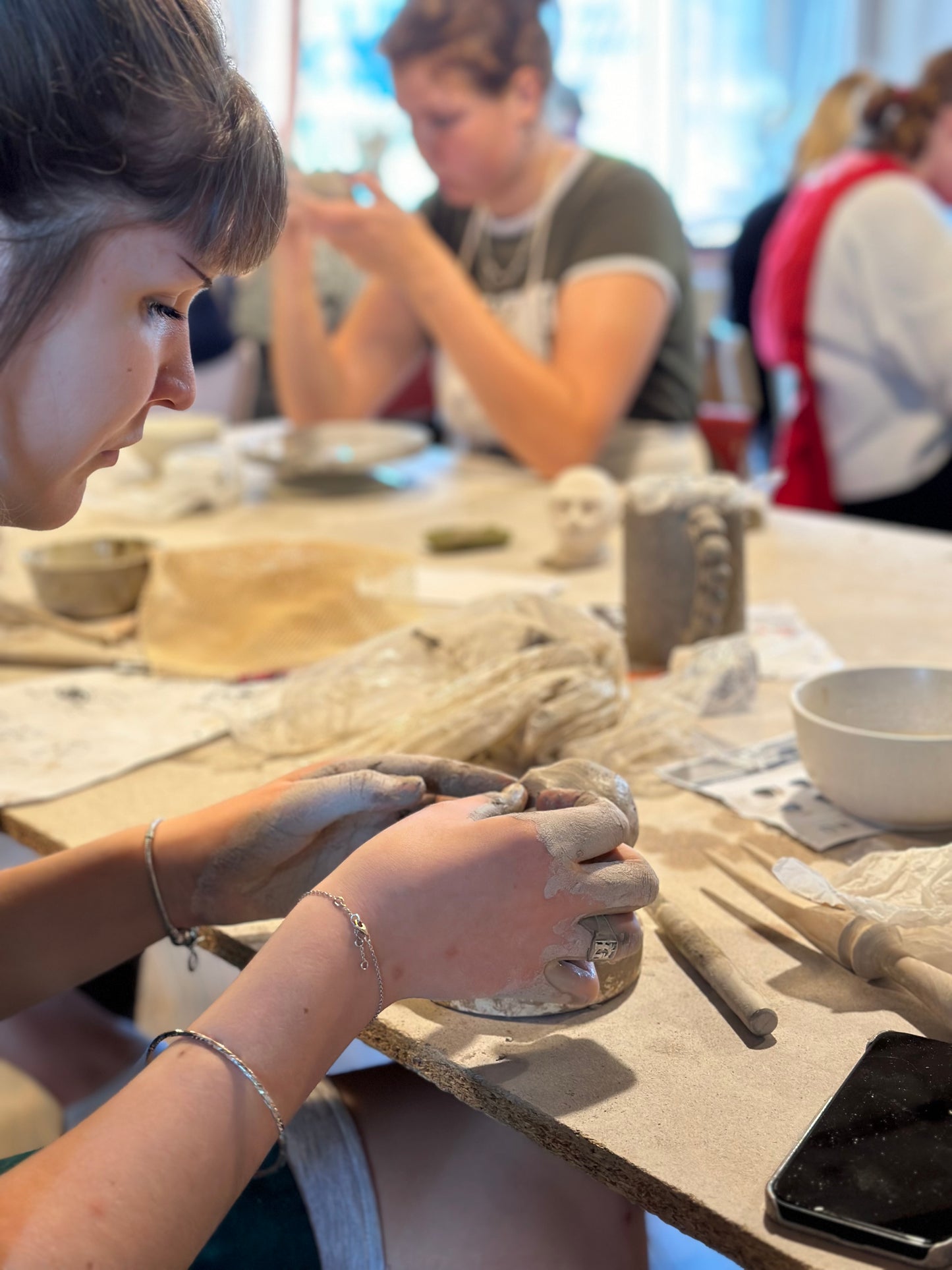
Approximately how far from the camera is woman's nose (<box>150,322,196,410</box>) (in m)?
0.79

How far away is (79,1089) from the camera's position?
1.30 m

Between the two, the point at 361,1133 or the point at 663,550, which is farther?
the point at 663,550

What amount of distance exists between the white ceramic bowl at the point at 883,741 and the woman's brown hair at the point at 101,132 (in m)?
0.58

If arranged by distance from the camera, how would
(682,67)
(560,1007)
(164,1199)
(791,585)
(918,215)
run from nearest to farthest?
(164,1199), (560,1007), (791,585), (918,215), (682,67)

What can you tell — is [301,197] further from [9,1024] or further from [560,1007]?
[560,1007]

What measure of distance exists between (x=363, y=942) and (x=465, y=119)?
1.89 meters

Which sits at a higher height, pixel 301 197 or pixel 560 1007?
pixel 301 197

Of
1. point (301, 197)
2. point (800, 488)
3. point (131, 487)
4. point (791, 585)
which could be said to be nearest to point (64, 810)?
point (791, 585)

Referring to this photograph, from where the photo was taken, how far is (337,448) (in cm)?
238

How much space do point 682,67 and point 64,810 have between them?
6.08 meters

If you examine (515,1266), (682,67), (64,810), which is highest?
(682,67)

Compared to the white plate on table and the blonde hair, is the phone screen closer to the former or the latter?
the white plate on table

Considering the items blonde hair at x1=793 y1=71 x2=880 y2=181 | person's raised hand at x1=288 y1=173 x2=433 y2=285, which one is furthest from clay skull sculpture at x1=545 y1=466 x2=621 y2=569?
blonde hair at x1=793 y1=71 x2=880 y2=181

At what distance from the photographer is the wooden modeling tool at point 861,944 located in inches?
27.2
